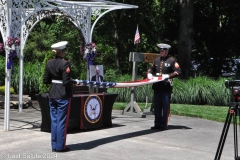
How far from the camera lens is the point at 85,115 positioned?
9.66 m

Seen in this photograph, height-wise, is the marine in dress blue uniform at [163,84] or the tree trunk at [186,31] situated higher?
the tree trunk at [186,31]

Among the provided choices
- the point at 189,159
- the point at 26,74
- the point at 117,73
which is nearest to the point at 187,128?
the point at 189,159

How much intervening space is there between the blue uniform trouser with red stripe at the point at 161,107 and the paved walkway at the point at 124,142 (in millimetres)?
261

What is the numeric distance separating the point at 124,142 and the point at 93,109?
4.08 ft

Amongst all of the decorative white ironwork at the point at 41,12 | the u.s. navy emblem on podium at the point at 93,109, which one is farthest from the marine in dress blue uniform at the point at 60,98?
the decorative white ironwork at the point at 41,12

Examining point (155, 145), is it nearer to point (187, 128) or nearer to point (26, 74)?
point (187, 128)

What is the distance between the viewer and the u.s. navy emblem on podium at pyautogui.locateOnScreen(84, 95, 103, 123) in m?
9.66

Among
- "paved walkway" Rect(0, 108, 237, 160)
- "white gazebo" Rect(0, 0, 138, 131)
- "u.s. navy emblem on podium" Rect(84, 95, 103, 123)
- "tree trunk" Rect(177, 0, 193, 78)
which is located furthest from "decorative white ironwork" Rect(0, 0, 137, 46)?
"tree trunk" Rect(177, 0, 193, 78)

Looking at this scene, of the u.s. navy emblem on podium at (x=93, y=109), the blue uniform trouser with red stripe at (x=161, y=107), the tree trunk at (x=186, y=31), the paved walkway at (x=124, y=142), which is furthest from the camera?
the tree trunk at (x=186, y=31)

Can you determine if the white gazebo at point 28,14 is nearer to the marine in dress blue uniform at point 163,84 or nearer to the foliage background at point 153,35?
the marine in dress blue uniform at point 163,84

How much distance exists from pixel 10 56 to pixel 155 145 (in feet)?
11.3

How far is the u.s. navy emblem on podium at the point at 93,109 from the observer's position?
9656mm

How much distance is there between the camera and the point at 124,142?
29.2 ft

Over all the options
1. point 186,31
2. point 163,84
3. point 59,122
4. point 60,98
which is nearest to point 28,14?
point 163,84
